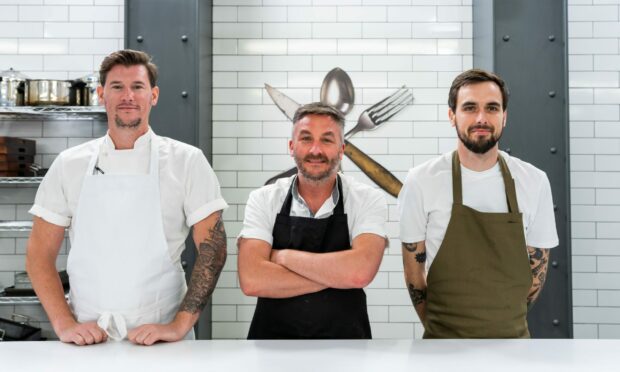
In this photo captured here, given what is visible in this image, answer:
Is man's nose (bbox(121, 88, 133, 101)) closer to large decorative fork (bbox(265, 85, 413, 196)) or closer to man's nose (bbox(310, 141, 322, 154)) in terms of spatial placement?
man's nose (bbox(310, 141, 322, 154))

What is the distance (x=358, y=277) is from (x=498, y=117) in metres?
0.81

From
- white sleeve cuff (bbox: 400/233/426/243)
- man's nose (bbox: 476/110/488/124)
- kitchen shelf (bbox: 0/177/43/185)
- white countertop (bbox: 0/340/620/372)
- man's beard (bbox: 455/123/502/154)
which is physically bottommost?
white countertop (bbox: 0/340/620/372)

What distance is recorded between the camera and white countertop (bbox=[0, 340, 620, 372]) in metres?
1.39

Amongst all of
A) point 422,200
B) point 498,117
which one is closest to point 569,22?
point 498,117

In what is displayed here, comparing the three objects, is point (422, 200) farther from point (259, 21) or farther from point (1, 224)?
point (1, 224)

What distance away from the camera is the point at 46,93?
11.2ft

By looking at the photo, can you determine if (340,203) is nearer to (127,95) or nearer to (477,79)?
(477,79)

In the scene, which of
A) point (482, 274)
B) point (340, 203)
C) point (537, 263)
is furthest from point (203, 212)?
point (537, 263)

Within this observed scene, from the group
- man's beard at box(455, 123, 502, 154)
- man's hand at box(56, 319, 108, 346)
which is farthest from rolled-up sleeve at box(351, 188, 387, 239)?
man's hand at box(56, 319, 108, 346)

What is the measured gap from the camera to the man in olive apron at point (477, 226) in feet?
6.91

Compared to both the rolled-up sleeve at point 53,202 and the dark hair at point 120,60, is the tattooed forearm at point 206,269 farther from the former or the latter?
the dark hair at point 120,60

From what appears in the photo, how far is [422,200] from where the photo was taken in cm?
221

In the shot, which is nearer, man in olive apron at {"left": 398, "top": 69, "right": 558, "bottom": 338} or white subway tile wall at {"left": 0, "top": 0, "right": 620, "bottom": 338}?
man in olive apron at {"left": 398, "top": 69, "right": 558, "bottom": 338}

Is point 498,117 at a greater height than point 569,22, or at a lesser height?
lesser
